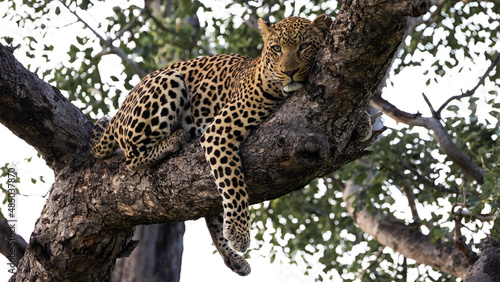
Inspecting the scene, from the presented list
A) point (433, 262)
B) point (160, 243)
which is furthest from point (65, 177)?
point (433, 262)

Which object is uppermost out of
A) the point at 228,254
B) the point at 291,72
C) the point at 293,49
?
the point at 293,49

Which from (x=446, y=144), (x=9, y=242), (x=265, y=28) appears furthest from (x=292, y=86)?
(x=446, y=144)

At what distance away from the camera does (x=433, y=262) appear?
30.6 feet

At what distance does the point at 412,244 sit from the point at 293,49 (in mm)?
5669

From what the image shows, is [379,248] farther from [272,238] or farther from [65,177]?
[65,177]

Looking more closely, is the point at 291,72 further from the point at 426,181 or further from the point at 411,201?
the point at 411,201

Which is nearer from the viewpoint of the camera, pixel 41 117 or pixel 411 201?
pixel 41 117

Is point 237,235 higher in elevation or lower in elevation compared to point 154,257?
lower

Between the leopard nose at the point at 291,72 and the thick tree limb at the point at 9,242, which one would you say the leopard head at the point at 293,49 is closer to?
the leopard nose at the point at 291,72

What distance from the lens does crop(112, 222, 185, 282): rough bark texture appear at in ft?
34.2

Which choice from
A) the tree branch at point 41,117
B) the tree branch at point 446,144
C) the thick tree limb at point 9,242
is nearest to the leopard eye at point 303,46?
the tree branch at point 41,117

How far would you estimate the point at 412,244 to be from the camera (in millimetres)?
9766

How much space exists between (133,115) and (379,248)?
6811 millimetres

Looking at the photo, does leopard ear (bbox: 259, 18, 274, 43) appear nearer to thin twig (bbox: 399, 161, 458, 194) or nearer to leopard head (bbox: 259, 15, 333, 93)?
leopard head (bbox: 259, 15, 333, 93)
